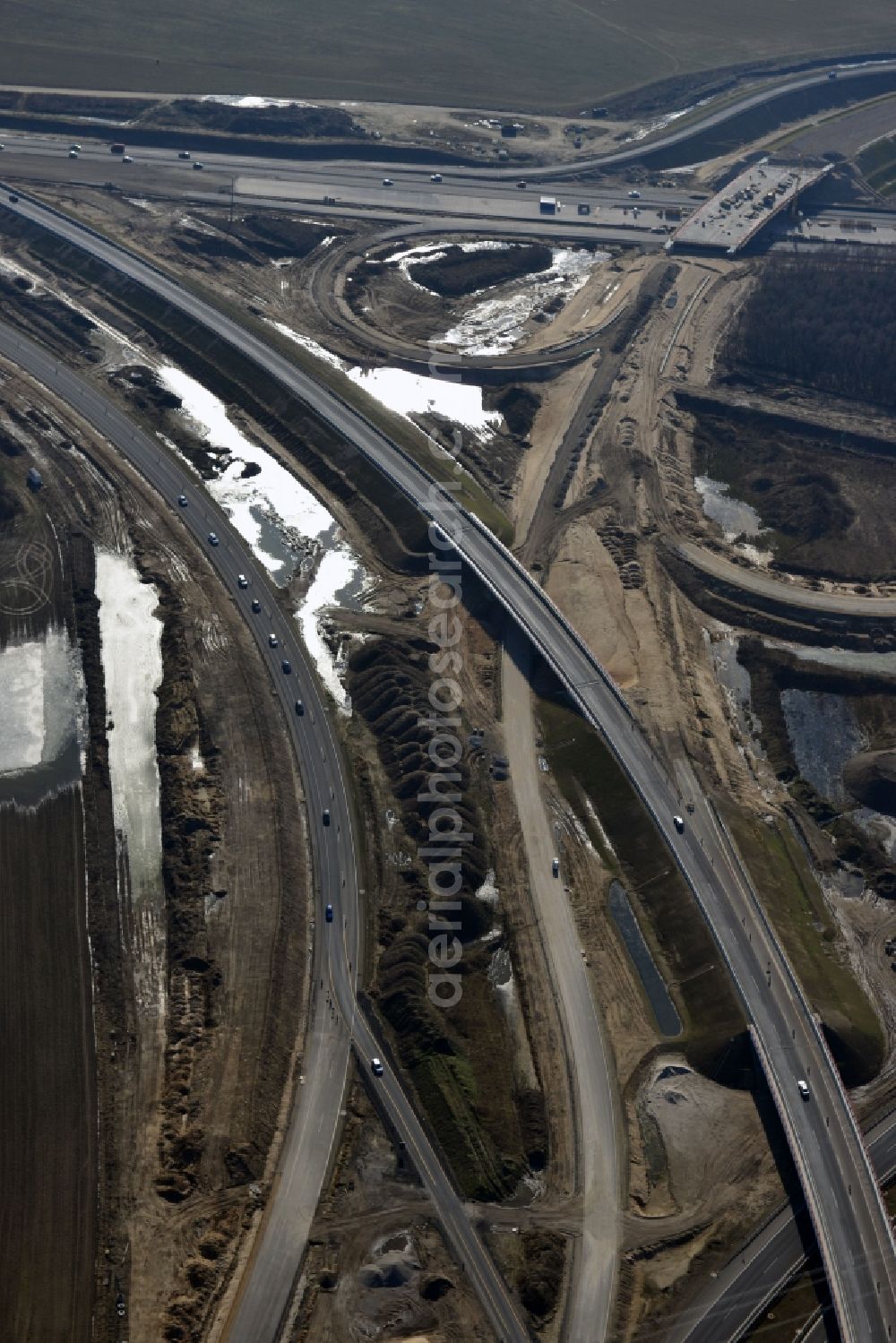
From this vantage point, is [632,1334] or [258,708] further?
[258,708]

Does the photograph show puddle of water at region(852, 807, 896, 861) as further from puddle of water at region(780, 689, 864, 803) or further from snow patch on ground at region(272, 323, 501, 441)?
snow patch on ground at region(272, 323, 501, 441)

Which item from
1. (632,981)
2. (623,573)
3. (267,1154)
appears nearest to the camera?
(267,1154)

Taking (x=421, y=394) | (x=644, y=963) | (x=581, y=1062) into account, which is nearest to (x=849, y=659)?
(x=644, y=963)

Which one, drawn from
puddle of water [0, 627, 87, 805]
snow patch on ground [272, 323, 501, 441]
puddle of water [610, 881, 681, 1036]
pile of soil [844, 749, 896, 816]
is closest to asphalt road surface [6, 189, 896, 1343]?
puddle of water [610, 881, 681, 1036]

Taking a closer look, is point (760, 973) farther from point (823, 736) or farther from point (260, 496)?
point (260, 496)

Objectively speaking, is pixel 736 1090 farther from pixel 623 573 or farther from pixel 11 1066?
pixel 623 573

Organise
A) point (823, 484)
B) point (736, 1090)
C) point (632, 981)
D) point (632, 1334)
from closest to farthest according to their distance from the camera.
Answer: point (632, 1334) → point (736, 1090) → point (632, 981) → point (823, 484)

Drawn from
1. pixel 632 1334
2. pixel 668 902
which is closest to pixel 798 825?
pixel 668 902
